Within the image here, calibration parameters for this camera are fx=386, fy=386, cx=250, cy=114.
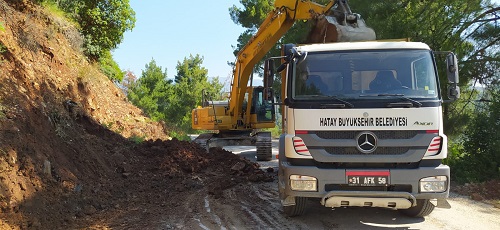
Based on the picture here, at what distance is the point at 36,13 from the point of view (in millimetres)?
10773

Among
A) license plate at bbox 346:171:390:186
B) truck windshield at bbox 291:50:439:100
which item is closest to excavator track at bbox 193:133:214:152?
truck windshield at bbox 291:50:439:100

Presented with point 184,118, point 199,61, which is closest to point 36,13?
point 184,118

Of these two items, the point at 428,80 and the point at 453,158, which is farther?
the point at 453,158

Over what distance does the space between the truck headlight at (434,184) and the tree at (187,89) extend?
1341 inches

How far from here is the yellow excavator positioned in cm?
906

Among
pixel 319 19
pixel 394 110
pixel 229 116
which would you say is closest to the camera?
pixel 394 110

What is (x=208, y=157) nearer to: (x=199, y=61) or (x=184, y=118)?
(x=184, y=118)

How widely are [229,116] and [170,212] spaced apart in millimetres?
7160

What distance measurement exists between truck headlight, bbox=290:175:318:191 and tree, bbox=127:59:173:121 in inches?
1368

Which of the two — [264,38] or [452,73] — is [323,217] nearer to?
[452,73]

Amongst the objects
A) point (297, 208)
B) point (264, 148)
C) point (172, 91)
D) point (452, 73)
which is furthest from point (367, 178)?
point (172, 91)

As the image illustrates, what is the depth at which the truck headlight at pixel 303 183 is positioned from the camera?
4930 millimetres

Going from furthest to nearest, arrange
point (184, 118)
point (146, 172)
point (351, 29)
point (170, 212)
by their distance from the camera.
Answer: point (184, 118) → point (146, 172) → point (351, 29) → point (170, 212)

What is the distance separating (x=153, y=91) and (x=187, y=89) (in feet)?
12.3
